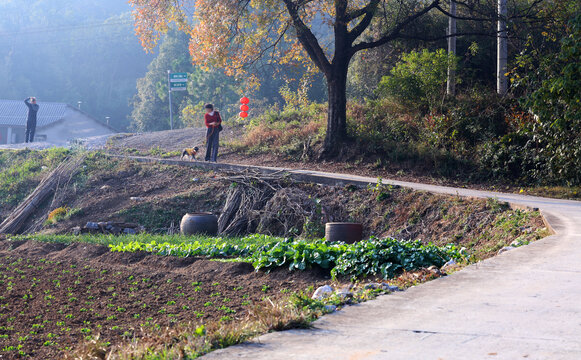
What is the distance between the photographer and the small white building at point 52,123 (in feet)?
192

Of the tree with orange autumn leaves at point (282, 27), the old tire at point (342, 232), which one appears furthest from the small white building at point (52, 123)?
the old tire at point (342, 232)

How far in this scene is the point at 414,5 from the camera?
771 inches

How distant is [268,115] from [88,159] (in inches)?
304

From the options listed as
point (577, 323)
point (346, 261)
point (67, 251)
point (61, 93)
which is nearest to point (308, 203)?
point (67, 251)

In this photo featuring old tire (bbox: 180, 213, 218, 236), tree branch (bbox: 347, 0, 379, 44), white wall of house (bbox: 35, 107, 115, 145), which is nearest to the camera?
old tire (bbox: 180, 213, 218, 236)

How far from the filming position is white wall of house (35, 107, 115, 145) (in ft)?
191

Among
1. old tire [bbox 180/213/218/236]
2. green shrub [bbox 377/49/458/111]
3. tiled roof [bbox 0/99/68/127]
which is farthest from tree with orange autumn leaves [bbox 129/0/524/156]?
tiled roof [bbox 0/99/68/127]

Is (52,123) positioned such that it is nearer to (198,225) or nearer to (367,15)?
(367,15)

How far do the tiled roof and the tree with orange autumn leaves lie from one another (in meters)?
41.6

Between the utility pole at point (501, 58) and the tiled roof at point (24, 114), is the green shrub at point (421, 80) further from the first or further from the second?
the tiled roof at point (24, 114)

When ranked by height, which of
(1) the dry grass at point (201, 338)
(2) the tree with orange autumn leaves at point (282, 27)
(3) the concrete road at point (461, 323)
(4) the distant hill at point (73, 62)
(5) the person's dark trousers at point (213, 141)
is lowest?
(1) the dry grass at point (201, 338)

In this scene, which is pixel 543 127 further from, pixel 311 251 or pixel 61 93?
pixel 61 93

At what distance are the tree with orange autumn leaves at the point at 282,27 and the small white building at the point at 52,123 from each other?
4147 cm

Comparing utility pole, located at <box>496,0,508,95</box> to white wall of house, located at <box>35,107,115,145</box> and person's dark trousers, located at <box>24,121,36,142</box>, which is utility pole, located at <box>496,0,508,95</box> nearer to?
person's dark trousers, located at <box>24,121,36,142</box>
